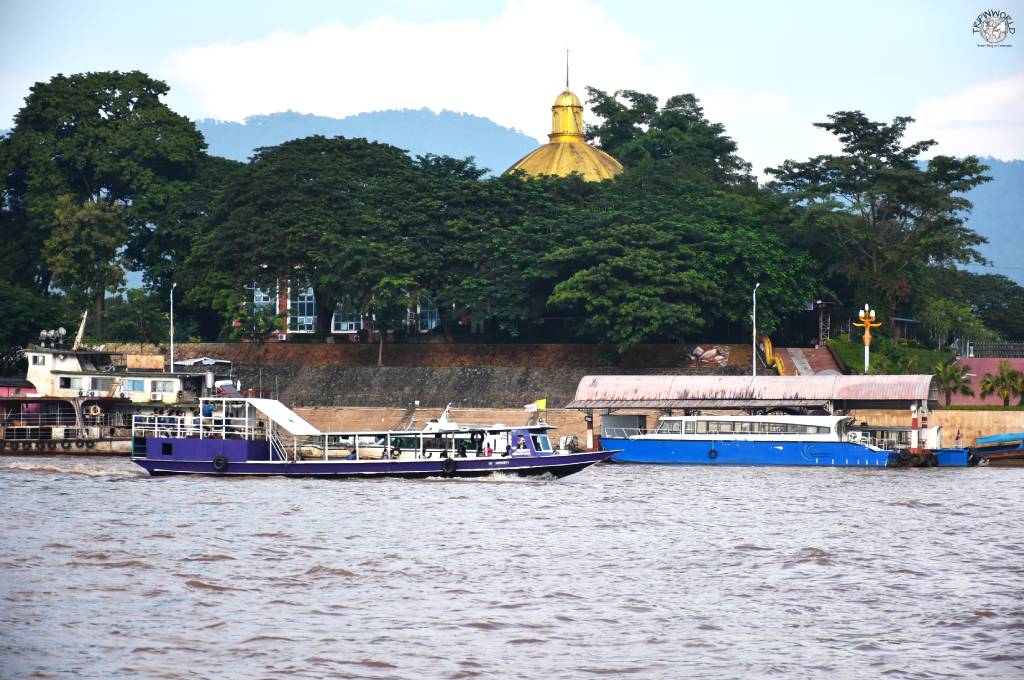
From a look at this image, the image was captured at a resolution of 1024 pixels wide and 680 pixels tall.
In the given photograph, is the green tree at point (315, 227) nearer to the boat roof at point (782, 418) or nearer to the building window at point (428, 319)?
the building window at point (428, 319)

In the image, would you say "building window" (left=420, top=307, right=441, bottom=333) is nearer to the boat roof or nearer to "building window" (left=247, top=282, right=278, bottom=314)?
"building window" (left=247, top=282, right=278, bottom=314)

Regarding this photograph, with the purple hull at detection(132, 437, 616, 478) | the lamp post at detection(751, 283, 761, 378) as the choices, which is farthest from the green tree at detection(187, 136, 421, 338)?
the purple hull at detection(132, 437, 616, 478)

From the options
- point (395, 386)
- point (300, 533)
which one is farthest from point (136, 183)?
point (300, 533)

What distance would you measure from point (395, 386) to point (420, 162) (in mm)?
21638

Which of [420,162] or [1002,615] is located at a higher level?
[420,162]

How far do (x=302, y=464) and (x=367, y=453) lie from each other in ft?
11.1

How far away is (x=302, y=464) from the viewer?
2419 inches

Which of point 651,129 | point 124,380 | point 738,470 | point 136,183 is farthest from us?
point 651,129

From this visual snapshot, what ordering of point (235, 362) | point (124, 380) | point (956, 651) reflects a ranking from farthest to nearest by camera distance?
point (235, 362)
point (124, 380)
point (956, 651)

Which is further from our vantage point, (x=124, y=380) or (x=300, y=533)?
(x=124, y=380)

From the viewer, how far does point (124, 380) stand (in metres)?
82.0

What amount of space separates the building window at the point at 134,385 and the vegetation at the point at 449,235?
19159 mm

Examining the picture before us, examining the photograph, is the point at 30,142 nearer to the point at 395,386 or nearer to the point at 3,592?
the point at 395,386

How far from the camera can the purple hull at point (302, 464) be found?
61.0 meters
